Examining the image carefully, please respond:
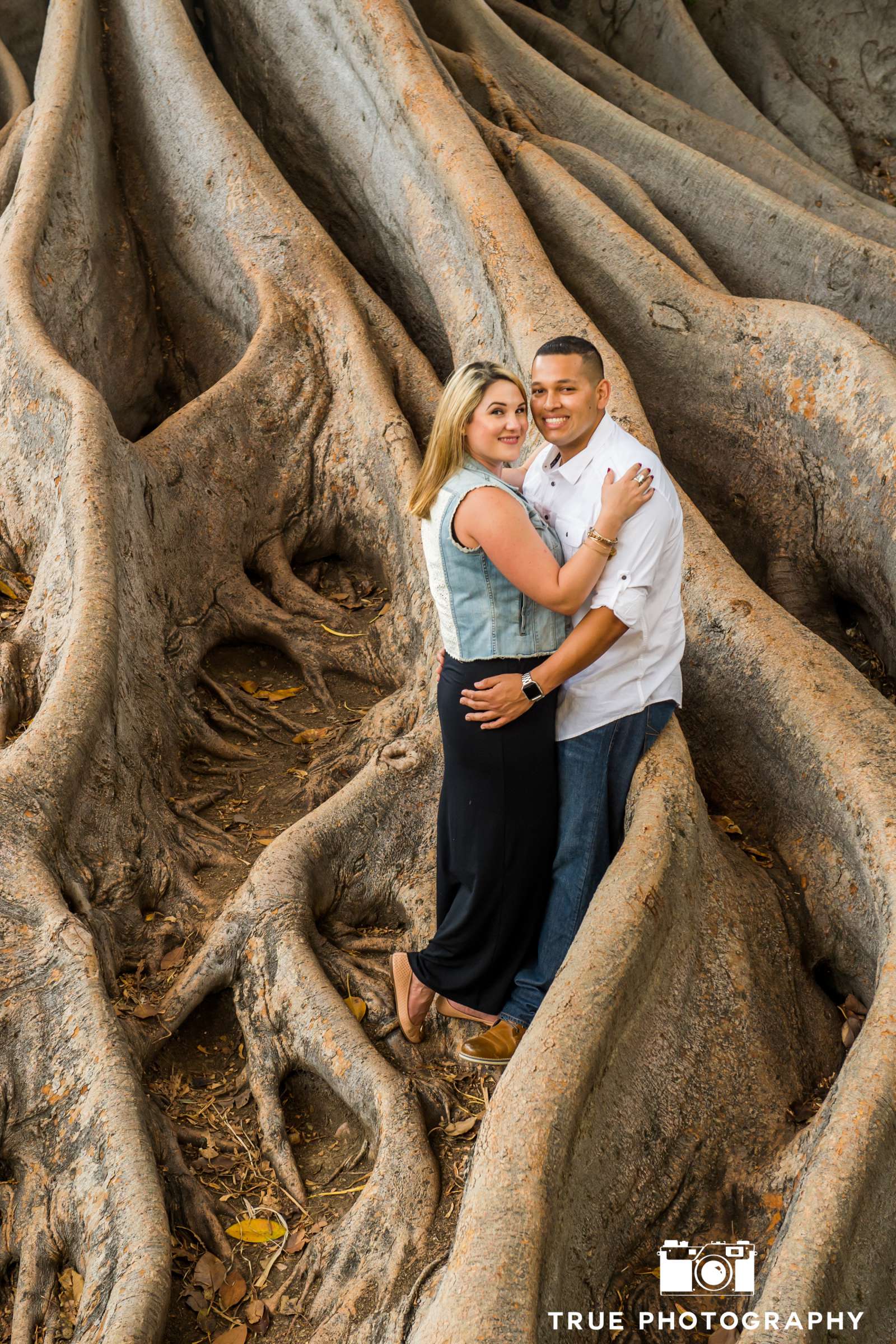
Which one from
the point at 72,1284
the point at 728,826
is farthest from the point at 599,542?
the point at 72,1284

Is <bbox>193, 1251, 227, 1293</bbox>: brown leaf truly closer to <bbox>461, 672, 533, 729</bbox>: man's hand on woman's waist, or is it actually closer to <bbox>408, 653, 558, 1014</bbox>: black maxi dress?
<bbox>408, 653, 558, 1014</bbox>: black maxi dress

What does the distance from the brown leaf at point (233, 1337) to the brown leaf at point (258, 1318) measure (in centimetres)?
2

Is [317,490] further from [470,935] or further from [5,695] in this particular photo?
[470,935]

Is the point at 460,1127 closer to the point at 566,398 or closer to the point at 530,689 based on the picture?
the point at 530,689

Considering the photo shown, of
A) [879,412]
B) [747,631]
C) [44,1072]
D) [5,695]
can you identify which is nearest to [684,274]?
[879,412]

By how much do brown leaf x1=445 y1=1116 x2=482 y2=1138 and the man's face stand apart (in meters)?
1.87

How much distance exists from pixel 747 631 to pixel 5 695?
105 inches

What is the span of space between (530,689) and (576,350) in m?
0.87

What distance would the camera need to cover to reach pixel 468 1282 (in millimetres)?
2250

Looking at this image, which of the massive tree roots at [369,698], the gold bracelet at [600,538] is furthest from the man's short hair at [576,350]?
the massive tree roots at [369,698]

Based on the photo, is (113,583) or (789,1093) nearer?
(789,1093)

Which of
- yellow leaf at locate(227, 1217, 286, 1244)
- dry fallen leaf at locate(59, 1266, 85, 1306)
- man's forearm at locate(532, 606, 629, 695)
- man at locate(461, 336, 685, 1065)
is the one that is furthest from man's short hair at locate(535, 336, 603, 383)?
dry fallen leaf at locate(59, 1266, 85, 1306)

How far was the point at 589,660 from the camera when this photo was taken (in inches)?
116

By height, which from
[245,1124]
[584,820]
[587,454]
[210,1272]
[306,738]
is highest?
[587,454]
